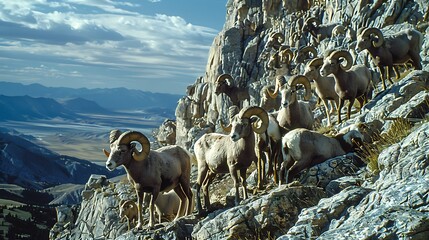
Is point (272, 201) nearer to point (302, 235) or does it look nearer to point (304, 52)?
point (302, 235)

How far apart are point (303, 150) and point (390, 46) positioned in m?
9.33

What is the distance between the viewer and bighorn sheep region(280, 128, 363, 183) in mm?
11570

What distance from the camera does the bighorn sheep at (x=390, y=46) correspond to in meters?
18.2

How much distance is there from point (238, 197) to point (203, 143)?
2.37 meters

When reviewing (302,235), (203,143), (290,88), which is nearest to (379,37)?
(290,88)

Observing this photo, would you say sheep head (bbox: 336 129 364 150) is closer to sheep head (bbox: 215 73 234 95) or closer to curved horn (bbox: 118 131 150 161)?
curved horn (bbox: 118 131 150 161)

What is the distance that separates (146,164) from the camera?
41.6ft

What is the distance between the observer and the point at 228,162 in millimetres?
12273

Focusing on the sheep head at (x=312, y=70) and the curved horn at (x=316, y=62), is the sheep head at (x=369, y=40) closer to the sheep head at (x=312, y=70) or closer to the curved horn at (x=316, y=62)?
the curved horn at (x=316, y=62)

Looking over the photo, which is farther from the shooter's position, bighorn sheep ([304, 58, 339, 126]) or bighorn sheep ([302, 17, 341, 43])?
bighorn sheep ([302, 17, 341, 43])

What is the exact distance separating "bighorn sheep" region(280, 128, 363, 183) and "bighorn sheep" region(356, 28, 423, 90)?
24.3ft

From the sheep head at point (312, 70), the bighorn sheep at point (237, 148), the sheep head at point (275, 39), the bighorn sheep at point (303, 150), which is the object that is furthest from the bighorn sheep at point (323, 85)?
the sheep head at point (275, 39)

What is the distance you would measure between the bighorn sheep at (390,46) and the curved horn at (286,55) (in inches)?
751

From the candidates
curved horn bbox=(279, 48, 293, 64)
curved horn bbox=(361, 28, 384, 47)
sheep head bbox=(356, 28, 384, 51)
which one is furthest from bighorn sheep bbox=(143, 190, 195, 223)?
curved horn bbox=(279, 48, 293, 64)
